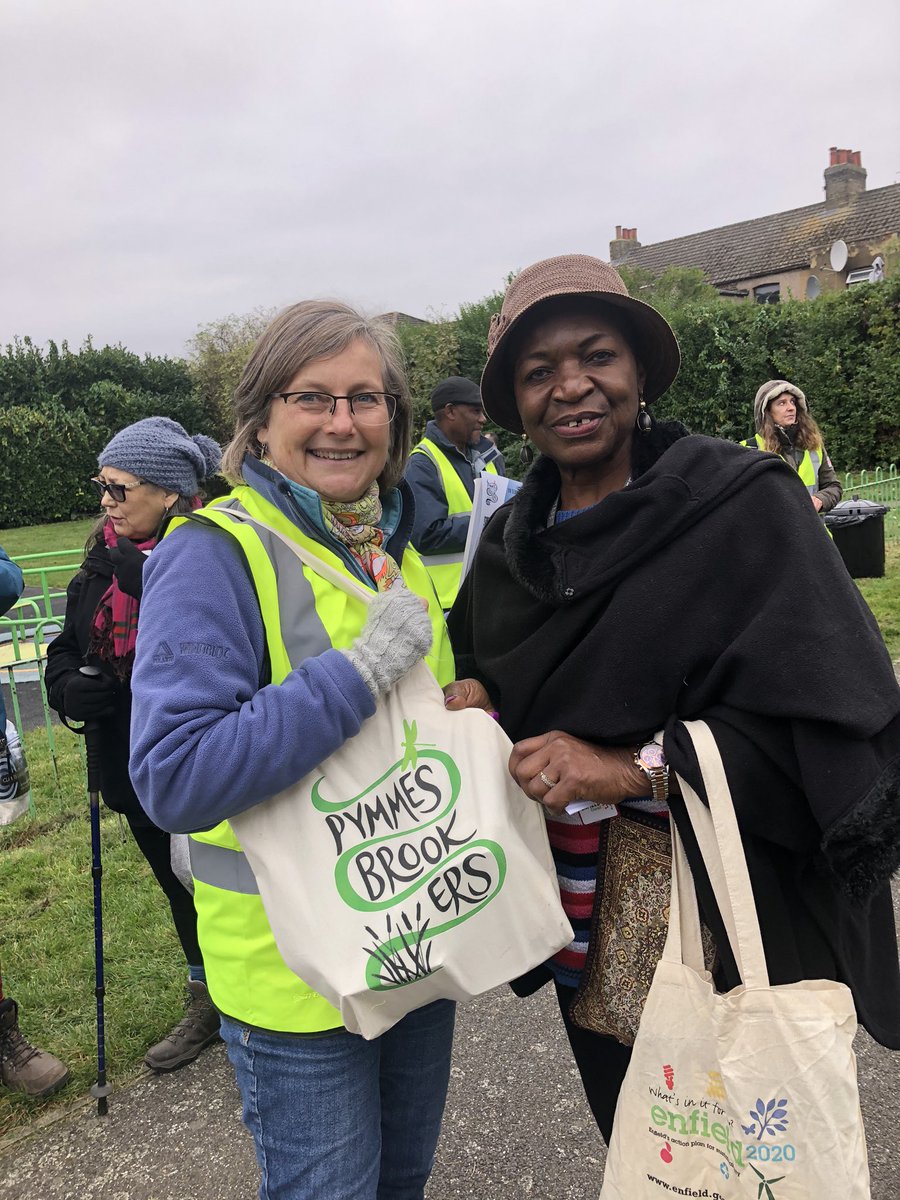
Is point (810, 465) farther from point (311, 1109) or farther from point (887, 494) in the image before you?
point (311, 1109)

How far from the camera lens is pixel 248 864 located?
4.63 feet

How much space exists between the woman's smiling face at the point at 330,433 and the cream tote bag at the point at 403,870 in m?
0.45

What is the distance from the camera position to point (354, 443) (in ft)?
5.24

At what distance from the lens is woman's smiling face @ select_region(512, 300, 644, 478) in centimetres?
164

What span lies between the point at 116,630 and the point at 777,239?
35684 mm

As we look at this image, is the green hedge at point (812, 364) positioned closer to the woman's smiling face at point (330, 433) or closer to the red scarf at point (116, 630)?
the red scarf at point (116, 630)

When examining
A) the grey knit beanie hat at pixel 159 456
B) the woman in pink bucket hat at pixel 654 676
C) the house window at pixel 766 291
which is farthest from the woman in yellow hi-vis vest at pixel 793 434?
the house window at pixel 766 291

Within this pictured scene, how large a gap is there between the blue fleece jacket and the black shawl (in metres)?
0.44

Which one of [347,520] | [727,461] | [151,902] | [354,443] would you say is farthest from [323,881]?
[151,902]

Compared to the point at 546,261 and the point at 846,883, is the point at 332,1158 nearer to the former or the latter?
the point at 846,883

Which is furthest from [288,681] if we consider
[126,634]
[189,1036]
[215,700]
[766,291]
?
[766,291]

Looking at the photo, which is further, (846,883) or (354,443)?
(354,443)

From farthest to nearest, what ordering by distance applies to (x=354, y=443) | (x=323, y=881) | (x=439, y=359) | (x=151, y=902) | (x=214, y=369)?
(x=214, y=369), (x=439, y=359), (x=151, y=902), (x=354, y=443), (x=323, y=881)

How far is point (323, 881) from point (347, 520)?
0.69 meters
